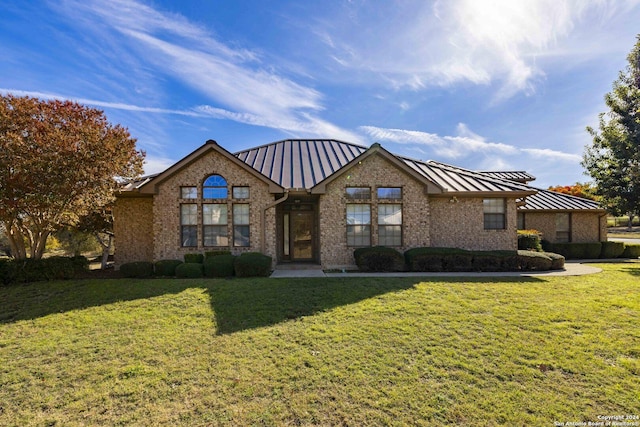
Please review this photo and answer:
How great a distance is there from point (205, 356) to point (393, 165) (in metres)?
11.3

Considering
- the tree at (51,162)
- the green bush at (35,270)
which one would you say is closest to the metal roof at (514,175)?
the tree at (51,162)

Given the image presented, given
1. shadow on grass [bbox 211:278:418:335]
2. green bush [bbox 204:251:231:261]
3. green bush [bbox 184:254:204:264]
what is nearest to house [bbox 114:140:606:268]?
green bush [bbox 204:251:231:261]

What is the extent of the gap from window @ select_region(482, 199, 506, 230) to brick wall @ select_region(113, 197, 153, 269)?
16.4m

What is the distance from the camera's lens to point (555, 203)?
63.8ft

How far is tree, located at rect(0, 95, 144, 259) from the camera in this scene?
9.23 metres

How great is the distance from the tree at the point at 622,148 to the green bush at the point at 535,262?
10317 mm

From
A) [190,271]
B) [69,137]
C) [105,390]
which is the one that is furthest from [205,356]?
[69,137]

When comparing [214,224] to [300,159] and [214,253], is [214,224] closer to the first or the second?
[214,253]

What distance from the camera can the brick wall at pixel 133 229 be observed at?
46.4 ft

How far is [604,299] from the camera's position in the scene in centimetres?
800

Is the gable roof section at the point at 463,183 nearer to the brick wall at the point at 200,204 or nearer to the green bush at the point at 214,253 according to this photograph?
the brick wall at the point at 200,204

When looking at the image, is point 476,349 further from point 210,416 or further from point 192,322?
point 192,322

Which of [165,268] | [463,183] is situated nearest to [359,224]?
[463,183]

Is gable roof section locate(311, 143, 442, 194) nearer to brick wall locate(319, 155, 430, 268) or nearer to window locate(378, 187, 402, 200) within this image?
brick wall locate(319, 155, 430, 268)
